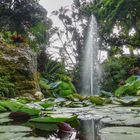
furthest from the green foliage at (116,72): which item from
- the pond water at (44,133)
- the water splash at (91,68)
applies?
the pond water at (44,133)

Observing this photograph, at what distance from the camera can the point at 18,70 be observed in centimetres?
468

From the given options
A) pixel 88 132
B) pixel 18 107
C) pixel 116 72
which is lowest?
pixel 88 132

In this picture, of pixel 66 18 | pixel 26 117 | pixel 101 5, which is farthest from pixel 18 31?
pixel 26 117

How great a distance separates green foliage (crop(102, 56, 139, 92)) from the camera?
40.9ft

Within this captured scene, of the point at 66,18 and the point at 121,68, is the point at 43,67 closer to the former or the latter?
the point at 121,68

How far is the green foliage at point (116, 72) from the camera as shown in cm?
1247

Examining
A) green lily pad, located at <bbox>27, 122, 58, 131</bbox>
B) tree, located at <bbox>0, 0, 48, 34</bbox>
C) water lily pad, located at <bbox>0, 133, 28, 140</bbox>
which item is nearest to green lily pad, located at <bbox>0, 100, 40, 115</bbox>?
green lily pad, located at <bbox>27, 122, 58, 131</bbox>

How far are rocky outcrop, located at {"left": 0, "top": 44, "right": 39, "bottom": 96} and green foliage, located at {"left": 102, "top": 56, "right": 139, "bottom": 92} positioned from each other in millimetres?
7930

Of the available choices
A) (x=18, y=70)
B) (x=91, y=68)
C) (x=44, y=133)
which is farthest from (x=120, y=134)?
(x=91, y=68)

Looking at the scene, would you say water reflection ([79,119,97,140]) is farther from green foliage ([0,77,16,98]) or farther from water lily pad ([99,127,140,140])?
green foliage ([0,77,16,98])

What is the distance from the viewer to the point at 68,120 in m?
1.60

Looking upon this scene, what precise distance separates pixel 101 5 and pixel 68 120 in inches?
456

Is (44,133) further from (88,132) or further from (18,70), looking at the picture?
(18,70)

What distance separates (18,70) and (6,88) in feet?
2.01
